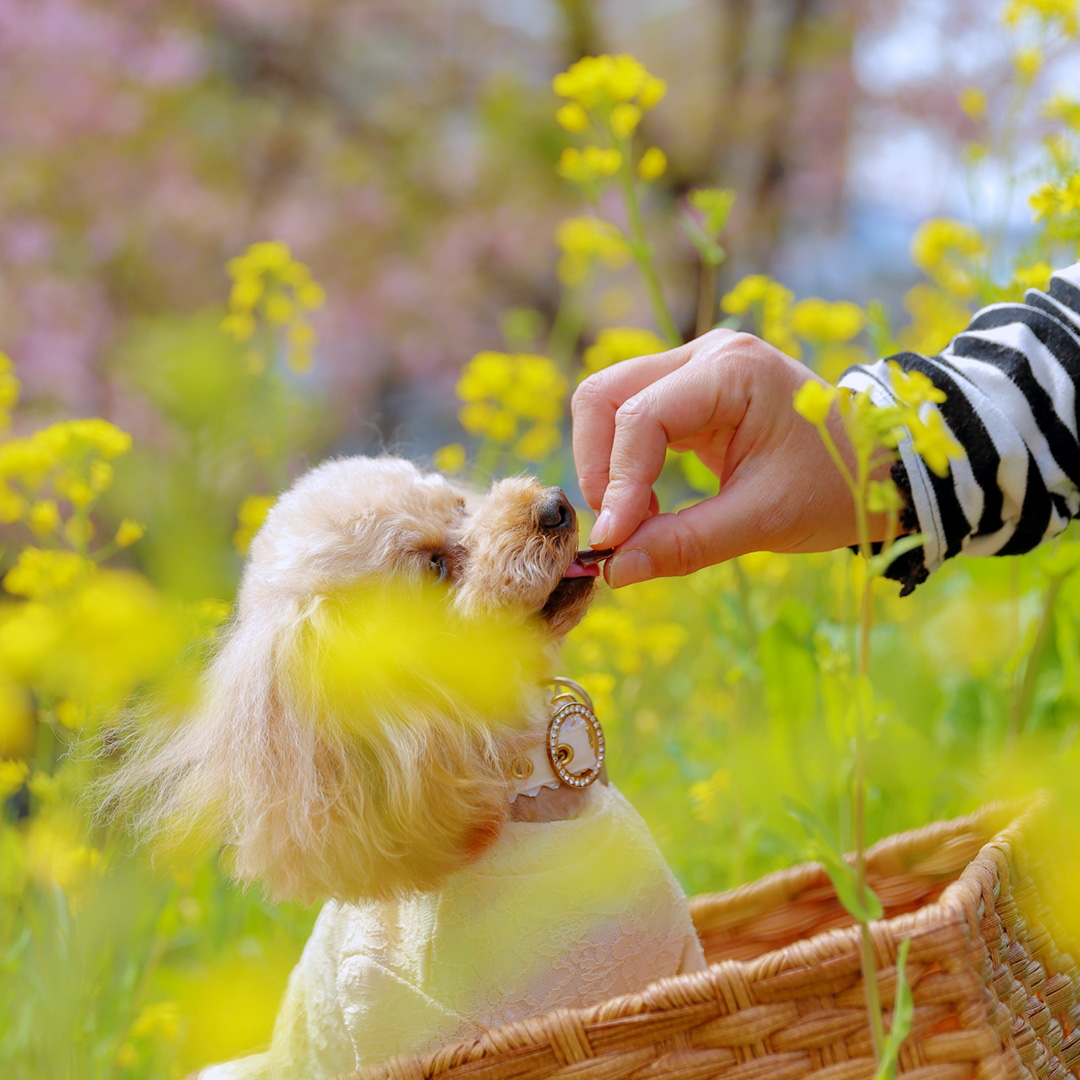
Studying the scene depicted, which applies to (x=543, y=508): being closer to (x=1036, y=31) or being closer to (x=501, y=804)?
(x=501, y=804)

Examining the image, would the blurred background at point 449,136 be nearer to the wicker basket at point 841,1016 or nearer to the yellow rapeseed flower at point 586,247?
the yellow rapeseed flower at point 586,247

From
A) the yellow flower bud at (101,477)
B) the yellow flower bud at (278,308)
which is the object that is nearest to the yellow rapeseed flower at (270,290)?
the yellow flower bud at (278,308)

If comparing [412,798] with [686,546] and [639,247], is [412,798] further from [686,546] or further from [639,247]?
[639,247]

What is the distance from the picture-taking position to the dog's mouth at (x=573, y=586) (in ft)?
3.51

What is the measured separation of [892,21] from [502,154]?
6.13 ft

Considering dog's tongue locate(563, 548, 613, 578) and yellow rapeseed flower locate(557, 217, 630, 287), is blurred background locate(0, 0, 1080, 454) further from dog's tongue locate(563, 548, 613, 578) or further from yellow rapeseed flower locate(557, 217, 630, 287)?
dog's tongue locate(563, 548, 613, 578)

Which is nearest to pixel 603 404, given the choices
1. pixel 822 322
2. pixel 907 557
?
pixel 907 557

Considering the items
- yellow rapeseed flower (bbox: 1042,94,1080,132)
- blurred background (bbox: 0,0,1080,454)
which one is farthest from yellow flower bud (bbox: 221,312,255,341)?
blurred background (bbox: 0,0,1080,454)

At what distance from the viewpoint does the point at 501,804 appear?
0.96m

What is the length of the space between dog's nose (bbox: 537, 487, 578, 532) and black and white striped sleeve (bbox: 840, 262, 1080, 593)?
31 cm

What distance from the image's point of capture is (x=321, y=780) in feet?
3.04

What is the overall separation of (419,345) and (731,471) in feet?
12.3

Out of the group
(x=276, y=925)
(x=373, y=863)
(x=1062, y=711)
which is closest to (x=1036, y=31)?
(x=1062, y=711)

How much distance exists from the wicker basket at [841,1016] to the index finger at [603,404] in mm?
513
